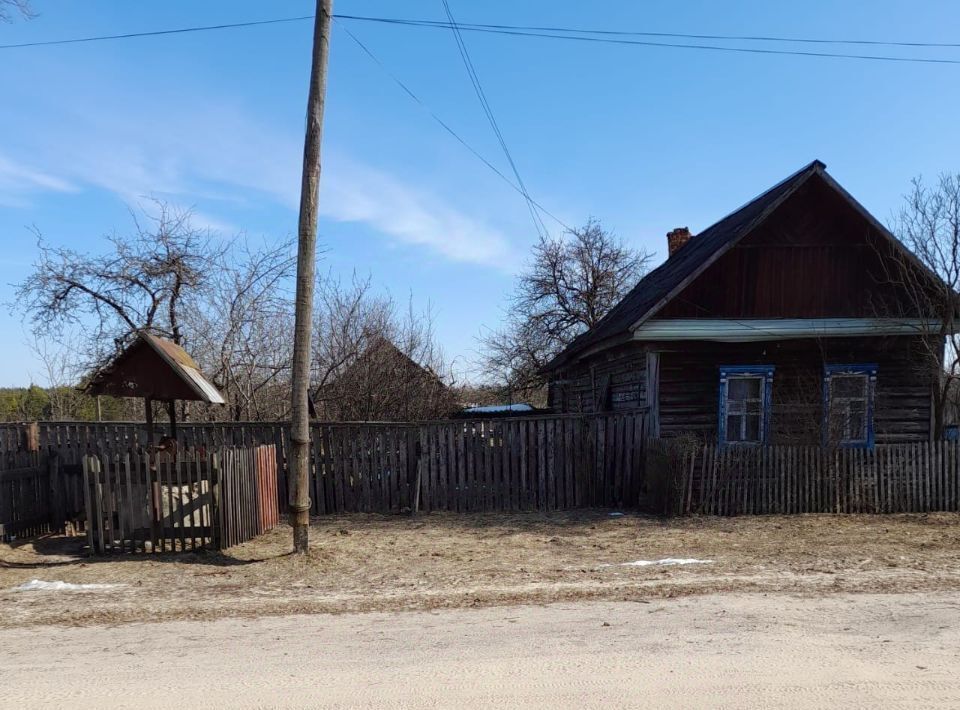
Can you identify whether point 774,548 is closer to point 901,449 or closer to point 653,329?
point 901,449

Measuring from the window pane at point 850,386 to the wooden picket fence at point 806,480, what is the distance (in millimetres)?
A: 2297

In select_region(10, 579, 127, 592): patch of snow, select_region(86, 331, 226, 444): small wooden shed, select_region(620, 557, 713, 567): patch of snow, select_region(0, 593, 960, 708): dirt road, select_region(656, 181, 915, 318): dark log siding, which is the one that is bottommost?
select_region(620, 557, 713, 567): patch of snow

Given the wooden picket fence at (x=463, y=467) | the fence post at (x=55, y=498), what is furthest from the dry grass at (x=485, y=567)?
the wooden picket fence at (x=463, y=467)

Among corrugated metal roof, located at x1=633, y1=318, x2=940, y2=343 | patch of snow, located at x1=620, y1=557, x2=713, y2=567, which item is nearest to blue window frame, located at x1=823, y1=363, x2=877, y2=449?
corrugated metal roof, located at x1=633, y1=318, x2=940, y2=343

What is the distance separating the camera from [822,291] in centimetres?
1387

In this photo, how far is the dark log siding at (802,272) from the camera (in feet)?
45.1

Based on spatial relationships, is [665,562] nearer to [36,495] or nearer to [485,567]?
[485,567]

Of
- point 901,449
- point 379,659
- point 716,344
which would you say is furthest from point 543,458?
point 379,659

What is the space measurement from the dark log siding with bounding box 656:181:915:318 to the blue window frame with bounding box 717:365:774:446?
1.14m

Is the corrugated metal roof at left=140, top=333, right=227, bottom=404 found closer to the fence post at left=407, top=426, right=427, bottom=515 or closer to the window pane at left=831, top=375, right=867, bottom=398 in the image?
the fence post at left=407, top=426, right=427, bottom=515

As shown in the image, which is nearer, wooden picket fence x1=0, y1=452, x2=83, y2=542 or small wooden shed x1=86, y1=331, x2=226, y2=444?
small wooden shed x1=86, y1=331, x2=226, y2=444

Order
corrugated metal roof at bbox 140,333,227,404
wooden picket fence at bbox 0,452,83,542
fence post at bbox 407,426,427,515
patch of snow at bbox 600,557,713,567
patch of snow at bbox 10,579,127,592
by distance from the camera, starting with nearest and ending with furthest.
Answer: patch of snow at bbox 10,579,127,592, patch of snow at bbox 600,557,713,567, corrugated metal roof at bbox 140,333,227,404, wooden picket fence at bbox 0,452,83,542, fence post at bbox 407,426,427,515

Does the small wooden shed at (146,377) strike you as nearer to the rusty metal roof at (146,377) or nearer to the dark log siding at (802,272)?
the rusty metal roof at (146,377)

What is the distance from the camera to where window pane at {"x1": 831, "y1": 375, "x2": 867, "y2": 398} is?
547 inches
